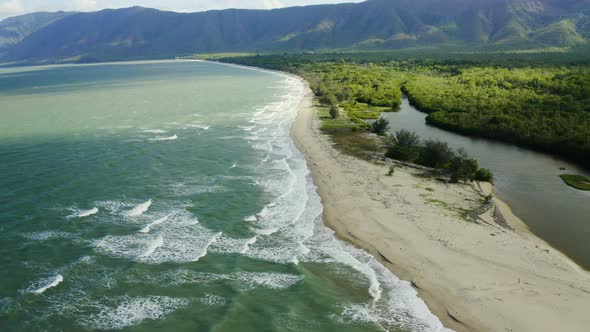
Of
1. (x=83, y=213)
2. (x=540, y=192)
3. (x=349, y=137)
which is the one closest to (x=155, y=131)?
(x=349, y=137)

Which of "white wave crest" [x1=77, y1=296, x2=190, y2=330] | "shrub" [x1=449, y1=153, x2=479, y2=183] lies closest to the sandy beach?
"shrub" [x1=449, y1=153, x2=479, y2=183]

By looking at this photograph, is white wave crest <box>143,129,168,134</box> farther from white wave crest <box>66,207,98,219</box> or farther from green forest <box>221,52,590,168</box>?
white wave crest <box>66,207,98,219</box>

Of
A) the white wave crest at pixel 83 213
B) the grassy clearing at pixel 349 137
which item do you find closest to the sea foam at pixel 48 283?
the white wave crest at pixel 83 213

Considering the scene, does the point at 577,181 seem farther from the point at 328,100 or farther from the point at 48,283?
the point at 328,100

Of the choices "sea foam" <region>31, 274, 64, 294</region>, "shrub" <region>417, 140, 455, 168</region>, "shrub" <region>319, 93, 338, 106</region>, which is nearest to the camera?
"sea foam" <region>31, 274, 64, 294</region>

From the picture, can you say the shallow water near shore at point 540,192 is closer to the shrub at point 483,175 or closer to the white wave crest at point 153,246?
the shrub at point 483,175

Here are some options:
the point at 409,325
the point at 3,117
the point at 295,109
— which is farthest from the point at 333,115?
the point at 3,117
